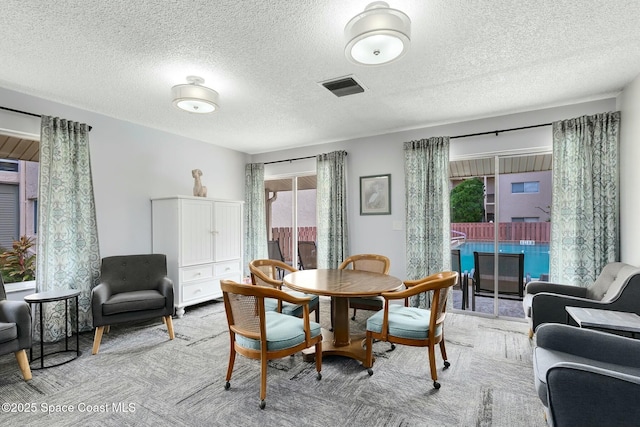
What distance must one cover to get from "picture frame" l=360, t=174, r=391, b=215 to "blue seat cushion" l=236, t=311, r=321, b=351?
8.56 feet

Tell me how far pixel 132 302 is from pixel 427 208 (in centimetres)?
360

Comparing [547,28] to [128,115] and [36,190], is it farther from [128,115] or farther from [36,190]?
[36,190]

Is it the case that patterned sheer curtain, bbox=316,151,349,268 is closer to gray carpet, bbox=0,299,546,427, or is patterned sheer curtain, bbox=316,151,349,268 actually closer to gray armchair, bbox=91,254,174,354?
gray carpet, bbox=0,299,546,427

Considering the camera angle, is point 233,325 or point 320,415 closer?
point 320,415

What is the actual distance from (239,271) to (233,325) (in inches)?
110

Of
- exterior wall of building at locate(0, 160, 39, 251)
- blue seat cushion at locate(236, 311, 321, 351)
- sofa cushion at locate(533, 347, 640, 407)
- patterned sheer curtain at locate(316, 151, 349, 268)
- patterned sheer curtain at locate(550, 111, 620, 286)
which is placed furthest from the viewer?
patterned sheer curtain at locate(316, 151, 349, 268)

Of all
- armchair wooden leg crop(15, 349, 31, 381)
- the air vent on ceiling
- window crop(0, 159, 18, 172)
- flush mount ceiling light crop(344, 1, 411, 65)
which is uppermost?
the air vent on ceiling

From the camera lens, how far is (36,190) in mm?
3402

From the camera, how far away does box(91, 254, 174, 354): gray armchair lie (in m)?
2.96

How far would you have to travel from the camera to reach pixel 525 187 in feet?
12.7

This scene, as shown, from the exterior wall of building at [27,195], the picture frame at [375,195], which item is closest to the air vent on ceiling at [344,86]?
the picture frame at [375,195]

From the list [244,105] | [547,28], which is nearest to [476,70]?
[547,28]

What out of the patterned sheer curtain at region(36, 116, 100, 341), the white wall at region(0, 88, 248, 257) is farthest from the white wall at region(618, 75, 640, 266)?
the patterned sheer curtain at region(36, 116, 100, 341)

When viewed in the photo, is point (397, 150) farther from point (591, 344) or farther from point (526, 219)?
point (591, 344)
